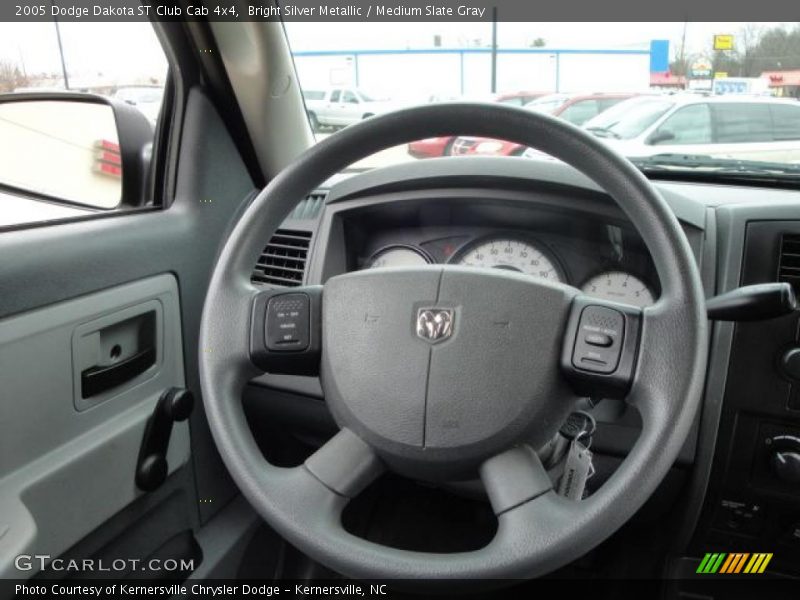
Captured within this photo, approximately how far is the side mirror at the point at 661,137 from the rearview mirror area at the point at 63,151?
1.44 metres

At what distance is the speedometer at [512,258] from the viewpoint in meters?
1.52

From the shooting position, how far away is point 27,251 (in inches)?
51.1

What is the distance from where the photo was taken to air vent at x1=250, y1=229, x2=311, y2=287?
170 cm

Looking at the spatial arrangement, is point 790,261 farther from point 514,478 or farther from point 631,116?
point 514,478

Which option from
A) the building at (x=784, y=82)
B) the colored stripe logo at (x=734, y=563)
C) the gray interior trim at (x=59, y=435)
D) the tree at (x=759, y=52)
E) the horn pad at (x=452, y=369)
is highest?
the tree at (x=759, y=52)

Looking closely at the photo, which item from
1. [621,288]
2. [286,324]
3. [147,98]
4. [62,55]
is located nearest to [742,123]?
[621,288]

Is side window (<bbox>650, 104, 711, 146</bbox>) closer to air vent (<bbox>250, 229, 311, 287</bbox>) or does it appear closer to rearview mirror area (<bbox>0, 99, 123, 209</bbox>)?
air vent (<bbox>250, 229, 311, 287</bbox>)

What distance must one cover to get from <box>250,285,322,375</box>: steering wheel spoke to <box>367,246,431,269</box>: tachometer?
576 millimetres

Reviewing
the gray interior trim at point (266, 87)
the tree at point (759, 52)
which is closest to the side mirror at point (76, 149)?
the gray interior trim at point (266, 87)

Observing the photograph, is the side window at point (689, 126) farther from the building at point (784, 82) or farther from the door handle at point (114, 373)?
the door handle at point (114, 373)

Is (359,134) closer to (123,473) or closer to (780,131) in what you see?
(123,473)

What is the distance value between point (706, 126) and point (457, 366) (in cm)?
120

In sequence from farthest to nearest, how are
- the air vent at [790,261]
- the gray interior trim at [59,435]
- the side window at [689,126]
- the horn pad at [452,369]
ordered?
the side window at [689,126], the air vent at [790,261], the gray interior trim at [59,435], the horn pad at [452,369]

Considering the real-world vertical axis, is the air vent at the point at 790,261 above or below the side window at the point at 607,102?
below
